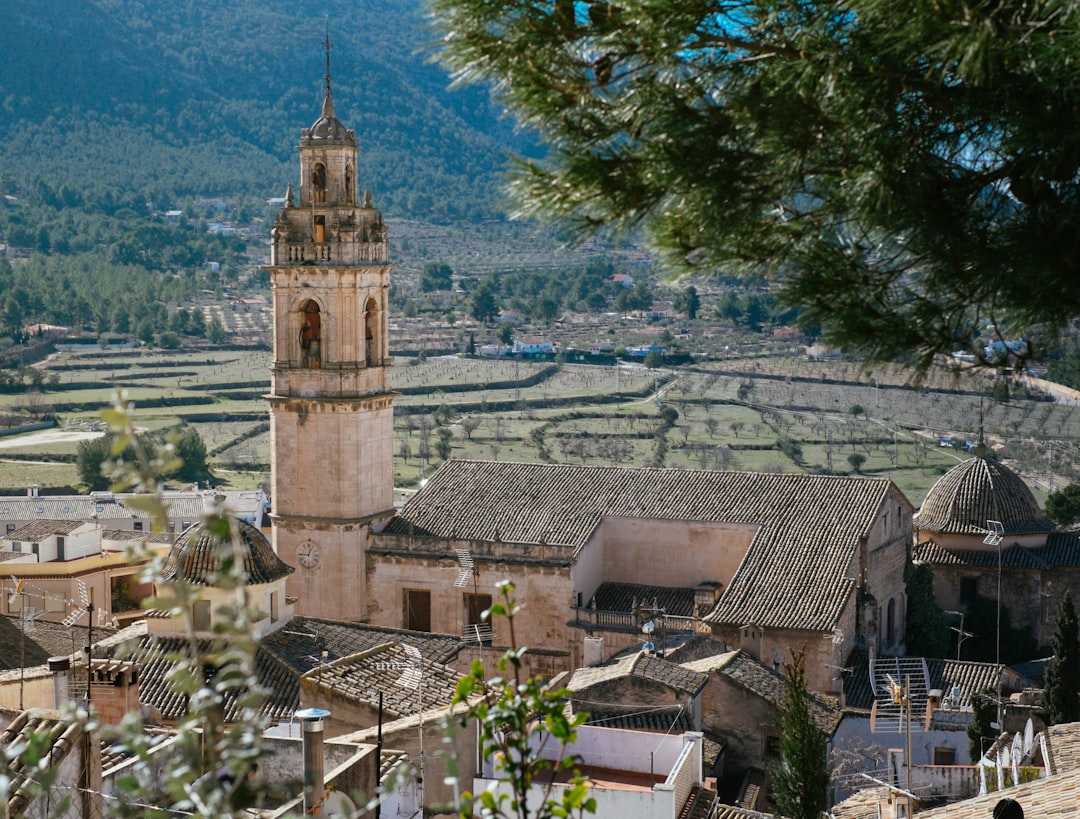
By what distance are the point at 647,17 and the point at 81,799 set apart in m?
4.82

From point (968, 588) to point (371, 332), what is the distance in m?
10.4

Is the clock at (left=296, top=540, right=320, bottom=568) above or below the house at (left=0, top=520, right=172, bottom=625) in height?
above

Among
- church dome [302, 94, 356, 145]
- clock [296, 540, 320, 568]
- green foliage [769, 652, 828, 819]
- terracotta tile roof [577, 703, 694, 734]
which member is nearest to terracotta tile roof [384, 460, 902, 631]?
clock [296, 540, 320, 568]

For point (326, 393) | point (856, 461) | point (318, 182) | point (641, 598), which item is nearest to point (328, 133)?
point (318, 182)

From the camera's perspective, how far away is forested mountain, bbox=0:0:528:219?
117250 mm

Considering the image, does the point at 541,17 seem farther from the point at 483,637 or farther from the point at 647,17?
the point at 483,637

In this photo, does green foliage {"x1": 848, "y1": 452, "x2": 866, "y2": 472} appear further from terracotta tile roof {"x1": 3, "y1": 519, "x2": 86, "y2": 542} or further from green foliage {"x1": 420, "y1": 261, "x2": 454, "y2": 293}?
green foliage {"x1": 420, "y1": 261, "x2": 454, "y2": 293}

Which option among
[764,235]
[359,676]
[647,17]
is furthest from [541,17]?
[359,676]

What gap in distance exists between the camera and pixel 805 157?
559cm

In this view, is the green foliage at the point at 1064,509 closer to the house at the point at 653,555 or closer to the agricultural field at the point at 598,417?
the agricultural field at the point at 598,417

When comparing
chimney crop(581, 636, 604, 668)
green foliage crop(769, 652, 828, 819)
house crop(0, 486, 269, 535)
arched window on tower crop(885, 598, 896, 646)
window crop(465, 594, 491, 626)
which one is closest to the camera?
green foliage crop(769, 652, 828, 819)

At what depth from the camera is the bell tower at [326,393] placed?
922 inches

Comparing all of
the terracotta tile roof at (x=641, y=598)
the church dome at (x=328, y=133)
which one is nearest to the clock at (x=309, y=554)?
the terracotta tile roof at (x=641, y=598)

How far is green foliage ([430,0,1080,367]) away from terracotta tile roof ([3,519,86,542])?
26.3m
